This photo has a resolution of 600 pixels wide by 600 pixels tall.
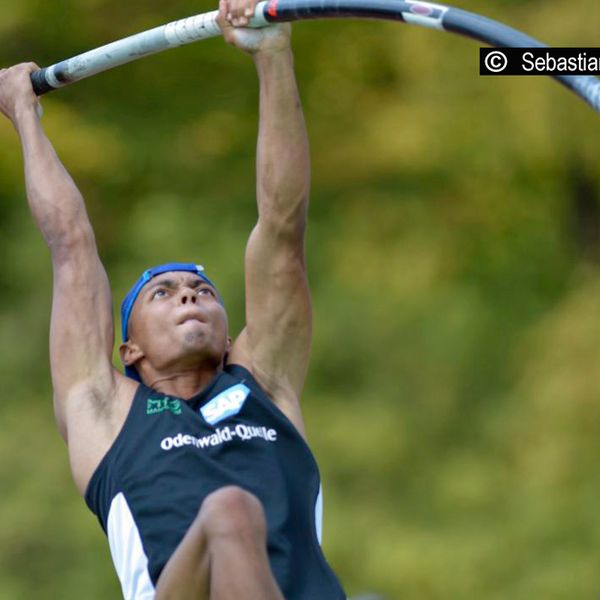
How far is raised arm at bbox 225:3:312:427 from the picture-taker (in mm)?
6066

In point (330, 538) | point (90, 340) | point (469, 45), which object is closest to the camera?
point (90, 340)

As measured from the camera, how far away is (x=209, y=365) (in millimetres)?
6258

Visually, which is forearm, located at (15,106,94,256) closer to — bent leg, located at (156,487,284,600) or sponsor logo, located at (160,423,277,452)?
sponsor logo, located at (160,423,277,452)

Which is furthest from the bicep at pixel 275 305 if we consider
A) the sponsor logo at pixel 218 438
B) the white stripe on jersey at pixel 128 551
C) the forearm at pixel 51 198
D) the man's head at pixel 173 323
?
the white stripe on jersey at pixel 128 551

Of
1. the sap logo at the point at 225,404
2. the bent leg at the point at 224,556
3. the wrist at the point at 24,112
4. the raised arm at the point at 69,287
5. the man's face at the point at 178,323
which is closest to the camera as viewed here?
the bent leg at the point at 224,556

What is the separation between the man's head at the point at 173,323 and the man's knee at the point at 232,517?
41.4 inches

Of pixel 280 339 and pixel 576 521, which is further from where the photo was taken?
pixel 576 521

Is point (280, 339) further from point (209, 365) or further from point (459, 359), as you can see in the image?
point (459, 359)

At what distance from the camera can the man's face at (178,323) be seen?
20.2 feet

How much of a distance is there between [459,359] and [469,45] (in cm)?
212

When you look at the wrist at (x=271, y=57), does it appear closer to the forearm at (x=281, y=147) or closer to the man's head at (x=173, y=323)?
the forearm at (x=281, y=147)

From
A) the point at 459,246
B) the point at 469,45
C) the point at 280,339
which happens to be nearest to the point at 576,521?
the point at 459,246
